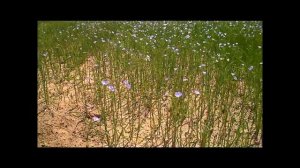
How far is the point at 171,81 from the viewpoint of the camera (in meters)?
3.65

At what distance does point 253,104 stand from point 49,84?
2.62 m

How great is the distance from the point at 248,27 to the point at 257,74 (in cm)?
271

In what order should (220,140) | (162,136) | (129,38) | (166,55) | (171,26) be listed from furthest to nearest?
(171,26), (129,38), (166,55), (162,136), (220,140)

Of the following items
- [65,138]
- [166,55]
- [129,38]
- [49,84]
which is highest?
[129,38]

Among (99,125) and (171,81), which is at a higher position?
(171,81)

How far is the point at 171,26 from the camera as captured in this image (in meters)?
6.32

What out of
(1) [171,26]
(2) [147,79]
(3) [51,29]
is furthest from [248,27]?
(3) [51,29]

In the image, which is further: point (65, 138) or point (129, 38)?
point (129, 38)

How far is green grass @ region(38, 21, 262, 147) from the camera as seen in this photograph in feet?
8.85

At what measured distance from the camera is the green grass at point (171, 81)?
2.70 metres

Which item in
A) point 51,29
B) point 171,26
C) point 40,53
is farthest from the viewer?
point 51,29

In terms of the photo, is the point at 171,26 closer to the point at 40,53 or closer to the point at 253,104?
the point at 40,53

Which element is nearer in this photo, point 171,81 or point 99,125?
point 99,125

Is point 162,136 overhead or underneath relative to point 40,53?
underneath
